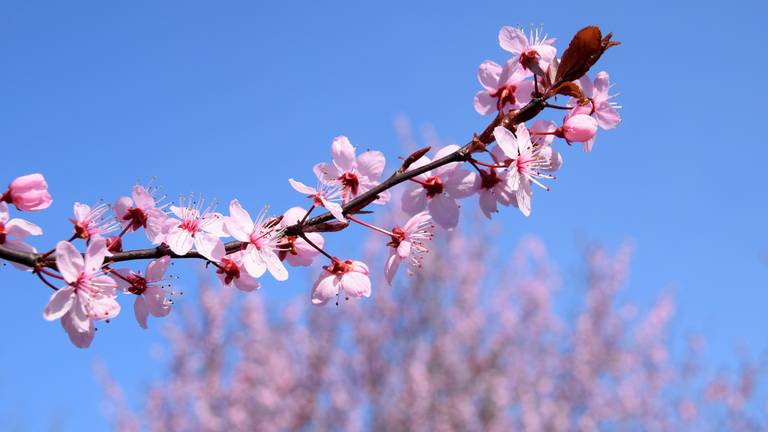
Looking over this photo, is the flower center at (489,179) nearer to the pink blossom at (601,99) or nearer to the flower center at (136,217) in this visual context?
the pink blossom at (601,99)

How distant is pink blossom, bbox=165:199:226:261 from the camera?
1.52 meters

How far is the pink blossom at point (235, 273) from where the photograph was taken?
5.38ft

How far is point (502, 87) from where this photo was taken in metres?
1.80

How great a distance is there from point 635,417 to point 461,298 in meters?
3.57

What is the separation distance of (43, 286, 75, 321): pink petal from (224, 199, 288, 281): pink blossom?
39 cm

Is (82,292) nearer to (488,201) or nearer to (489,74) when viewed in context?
(488,201)

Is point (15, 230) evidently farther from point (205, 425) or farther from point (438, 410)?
point (205, 425)

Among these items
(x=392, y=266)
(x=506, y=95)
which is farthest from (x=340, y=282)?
(x=506, y=95)

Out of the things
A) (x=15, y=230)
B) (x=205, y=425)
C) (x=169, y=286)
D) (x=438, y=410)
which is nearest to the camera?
(x=15, y=230)

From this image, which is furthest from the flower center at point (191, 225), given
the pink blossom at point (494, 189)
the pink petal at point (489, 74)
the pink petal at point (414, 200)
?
the pink petal at point (489, 74)

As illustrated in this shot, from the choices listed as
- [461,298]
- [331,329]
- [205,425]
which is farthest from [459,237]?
[205,425]

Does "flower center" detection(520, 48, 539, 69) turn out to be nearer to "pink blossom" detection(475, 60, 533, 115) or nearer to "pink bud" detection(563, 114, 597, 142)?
"pink blossom" detection(475, 60, 533, 115)

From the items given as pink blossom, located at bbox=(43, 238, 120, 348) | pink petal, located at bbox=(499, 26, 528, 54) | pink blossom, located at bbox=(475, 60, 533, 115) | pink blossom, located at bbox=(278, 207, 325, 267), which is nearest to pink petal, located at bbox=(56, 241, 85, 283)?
pink blossom, located at bbox=(43, 238, 120, 348)

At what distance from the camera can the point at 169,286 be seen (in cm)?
172
